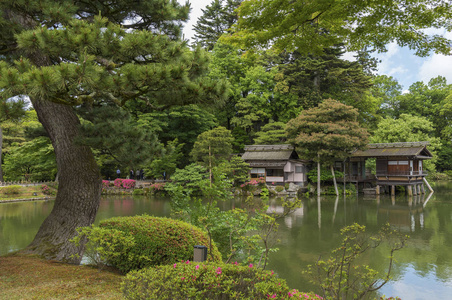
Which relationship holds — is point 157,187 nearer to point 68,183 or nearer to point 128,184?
point 128,184

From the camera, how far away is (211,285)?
8.45ft

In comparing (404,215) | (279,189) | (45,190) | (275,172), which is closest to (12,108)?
(404,215)

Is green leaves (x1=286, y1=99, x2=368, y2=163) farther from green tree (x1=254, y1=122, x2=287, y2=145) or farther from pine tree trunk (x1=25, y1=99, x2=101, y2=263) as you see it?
pine tree trunk (x1=25, y1=99, x2=101, y2=263)

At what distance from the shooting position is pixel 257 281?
2596 mm

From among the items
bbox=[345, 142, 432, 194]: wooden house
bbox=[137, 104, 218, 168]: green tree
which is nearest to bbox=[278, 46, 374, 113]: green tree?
bbox=[345, 142, 432, 194]: wooden house

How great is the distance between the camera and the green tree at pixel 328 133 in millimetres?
18836

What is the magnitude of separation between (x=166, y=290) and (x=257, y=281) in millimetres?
827

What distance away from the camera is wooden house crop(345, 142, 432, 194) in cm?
1973

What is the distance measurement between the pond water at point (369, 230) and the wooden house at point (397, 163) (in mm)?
3670

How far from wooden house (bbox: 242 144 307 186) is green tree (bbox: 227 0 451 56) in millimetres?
17074

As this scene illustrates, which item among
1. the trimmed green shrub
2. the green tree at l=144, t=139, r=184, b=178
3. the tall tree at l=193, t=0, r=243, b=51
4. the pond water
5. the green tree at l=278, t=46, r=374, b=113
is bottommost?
the pond water

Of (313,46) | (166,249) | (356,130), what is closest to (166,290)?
(166,249)

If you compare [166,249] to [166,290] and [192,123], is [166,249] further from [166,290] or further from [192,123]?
[192,123]

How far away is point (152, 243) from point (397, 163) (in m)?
21.0
